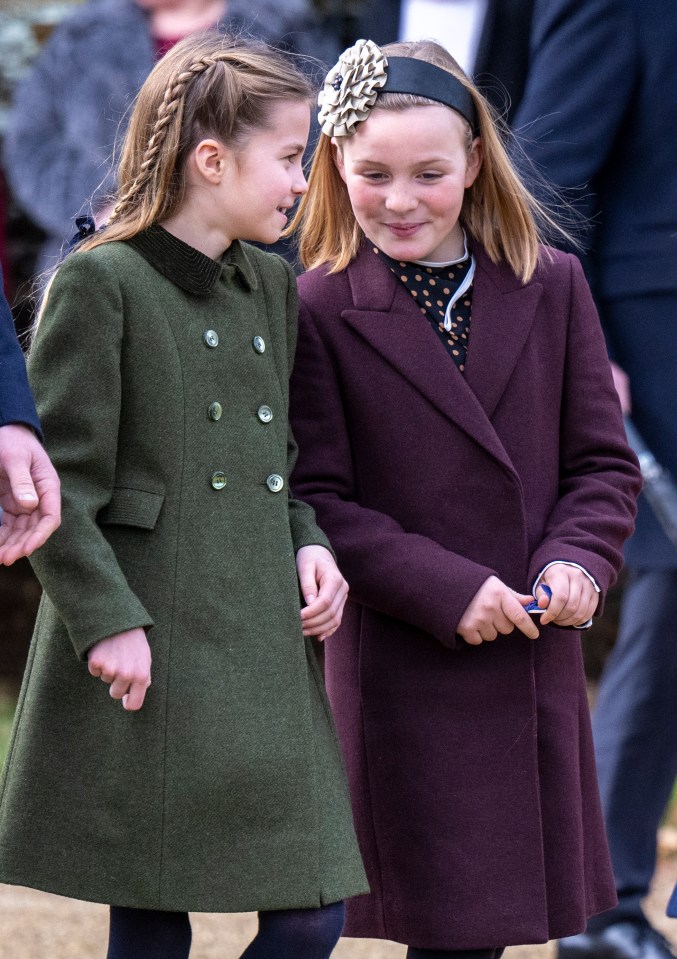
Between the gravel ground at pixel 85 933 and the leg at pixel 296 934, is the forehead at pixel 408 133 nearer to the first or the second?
the leg at pixel 296 934

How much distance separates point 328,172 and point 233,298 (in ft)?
1.41

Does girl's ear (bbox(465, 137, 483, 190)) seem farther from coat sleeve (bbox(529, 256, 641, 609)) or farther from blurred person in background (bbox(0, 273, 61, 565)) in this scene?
blurred person in background (bbox(0, 273, 61, 565))

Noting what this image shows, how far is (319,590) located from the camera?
2.48 metres

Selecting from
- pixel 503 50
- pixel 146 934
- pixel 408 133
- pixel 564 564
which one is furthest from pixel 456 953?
pixel 503 50

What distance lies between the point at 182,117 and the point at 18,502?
27.3 inches

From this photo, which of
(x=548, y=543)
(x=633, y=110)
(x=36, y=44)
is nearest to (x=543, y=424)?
(x=548, y=543)

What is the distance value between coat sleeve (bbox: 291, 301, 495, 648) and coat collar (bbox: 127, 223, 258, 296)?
0.30 metres

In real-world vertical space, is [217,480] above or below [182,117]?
below

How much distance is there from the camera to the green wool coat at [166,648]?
91.8 inches

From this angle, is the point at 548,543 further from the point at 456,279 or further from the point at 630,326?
the point at 630,326

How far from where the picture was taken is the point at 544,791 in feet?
8.79

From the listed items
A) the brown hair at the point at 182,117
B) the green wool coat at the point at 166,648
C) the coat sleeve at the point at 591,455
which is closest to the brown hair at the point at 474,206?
the coat sleeve at the point at 591,455

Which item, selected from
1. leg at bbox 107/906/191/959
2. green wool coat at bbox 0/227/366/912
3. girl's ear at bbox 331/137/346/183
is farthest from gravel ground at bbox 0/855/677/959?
girl's ear at bbox 331/137/346/183

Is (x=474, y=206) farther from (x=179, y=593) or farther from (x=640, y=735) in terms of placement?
(x=640, y=735)
